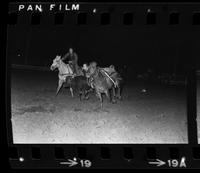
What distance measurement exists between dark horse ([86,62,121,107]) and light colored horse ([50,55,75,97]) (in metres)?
0.18

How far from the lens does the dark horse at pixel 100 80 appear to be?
5992mm

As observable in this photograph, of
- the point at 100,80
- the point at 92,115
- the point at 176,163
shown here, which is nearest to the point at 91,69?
the point at 100,80

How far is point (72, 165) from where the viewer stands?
6094 mm

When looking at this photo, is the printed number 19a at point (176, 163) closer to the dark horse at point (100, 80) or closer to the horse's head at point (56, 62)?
the dark horse at point (100, 80)

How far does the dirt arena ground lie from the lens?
590 cm

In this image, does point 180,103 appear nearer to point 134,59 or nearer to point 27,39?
point 134,59

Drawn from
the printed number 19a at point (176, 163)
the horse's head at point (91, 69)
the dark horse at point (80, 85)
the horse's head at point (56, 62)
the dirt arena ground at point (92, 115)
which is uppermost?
the horse's head at point (56, 62)

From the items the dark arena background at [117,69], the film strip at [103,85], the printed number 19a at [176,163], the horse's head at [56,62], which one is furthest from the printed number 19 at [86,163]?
the horse's head at [56,62]

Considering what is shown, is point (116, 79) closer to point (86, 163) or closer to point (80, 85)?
point (80, 85)

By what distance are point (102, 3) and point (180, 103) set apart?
45.9 inches

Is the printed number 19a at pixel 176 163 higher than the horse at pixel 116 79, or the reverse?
the horse at pixel 116 79

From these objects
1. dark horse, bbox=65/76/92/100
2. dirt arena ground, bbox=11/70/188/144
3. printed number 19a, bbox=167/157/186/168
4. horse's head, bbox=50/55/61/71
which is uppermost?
horse's head, bbox=50/55/61/71

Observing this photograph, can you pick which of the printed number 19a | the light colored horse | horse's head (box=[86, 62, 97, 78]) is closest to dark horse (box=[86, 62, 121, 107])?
horse's head (box=[86, 62, 97, 78])

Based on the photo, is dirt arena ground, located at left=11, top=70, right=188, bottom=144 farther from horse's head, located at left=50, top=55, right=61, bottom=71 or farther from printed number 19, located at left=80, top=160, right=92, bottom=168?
printed number 19, located at left=80, top=160, right=92, bottom=168
